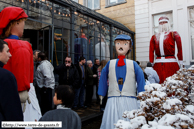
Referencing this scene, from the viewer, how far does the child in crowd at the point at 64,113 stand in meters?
1.63

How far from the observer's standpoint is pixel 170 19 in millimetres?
8609

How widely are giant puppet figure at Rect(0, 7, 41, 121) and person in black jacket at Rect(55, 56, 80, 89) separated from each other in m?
2.75

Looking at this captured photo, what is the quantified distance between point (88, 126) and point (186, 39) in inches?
254

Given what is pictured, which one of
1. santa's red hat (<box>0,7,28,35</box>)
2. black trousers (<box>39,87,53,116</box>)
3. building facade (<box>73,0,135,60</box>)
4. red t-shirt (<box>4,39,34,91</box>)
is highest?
building facade (<box>73,0,135,60</box>)

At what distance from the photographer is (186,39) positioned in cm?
809

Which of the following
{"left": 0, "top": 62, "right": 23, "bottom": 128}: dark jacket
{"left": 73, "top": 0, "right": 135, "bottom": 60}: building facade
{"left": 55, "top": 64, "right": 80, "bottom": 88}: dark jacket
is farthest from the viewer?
{"left": 73, "top": 0, "right": 135, "bottom": 60}: building facade

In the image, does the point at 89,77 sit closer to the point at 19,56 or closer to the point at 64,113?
the point at 19,56

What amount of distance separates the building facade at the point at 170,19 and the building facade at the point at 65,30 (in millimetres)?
1986

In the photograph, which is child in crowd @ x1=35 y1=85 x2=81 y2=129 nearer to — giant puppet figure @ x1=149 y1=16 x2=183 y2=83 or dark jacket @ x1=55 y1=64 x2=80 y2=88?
giant puppet figure @ x1=149 y1=16 x2=183 y2=83

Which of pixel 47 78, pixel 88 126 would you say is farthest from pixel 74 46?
pixel 88 126

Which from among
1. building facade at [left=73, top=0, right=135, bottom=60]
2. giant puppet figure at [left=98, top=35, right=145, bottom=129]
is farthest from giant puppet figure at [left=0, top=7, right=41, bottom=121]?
building facade at [left=73, top=0, right=135, bottom=60]

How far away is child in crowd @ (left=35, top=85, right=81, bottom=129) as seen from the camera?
1.63 metres

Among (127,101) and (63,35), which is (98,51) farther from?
(127,101)

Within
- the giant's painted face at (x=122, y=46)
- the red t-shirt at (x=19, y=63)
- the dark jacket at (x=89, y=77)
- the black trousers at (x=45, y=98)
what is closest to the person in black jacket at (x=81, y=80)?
the dark jacket at (x=89, y=77)
